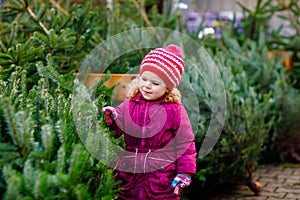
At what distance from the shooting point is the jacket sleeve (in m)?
3.32

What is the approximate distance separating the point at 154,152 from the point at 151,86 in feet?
1.31

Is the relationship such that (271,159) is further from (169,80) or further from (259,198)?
(169,80)

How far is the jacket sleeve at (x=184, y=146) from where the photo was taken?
3322mm

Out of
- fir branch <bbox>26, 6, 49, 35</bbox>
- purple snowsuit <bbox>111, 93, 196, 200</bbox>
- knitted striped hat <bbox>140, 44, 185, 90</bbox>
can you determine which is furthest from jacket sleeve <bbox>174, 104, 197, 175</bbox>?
fir branch <bbox>26, 6, 49, 35</bbox>

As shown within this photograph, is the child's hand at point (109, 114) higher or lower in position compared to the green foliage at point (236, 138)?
higher

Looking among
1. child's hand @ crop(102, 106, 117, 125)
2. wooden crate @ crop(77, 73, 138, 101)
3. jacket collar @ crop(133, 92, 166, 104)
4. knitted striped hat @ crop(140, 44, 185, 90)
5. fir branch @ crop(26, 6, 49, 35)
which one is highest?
fir branch @ crop(26, 6, 49, 35)

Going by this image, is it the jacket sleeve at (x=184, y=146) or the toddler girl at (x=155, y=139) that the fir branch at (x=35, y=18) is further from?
the jacket sleeve at (x=184, y=146)

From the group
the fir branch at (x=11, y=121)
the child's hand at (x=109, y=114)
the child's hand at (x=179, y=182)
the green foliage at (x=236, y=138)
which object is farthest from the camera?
the green foliage at (x=236, y=138)

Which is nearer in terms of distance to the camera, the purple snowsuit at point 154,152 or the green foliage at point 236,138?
the purple snowsuit at point 154,152

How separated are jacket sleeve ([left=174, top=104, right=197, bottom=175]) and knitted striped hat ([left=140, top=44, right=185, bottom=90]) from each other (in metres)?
0.23

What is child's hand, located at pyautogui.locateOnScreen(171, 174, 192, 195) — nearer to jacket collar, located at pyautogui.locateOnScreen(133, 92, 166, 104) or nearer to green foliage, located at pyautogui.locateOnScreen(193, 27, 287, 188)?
jacket collar, located at pyautogui.locateOnScreen(133, 92, 166, 104)

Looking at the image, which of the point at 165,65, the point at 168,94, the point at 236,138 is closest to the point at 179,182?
the point at 168,94

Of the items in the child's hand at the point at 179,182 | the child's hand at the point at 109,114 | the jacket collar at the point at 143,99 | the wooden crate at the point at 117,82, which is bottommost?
the child's hand at the point at 179,182

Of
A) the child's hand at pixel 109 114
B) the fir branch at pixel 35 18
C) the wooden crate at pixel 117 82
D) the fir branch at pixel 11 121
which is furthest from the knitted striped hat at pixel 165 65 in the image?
the fir branch at pixel 35 18
